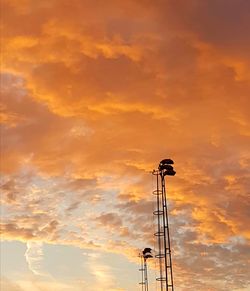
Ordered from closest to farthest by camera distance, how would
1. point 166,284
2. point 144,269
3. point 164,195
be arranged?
point 166,284 → point 164,195 → point 144,269

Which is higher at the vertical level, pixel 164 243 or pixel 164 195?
pixel 164 195

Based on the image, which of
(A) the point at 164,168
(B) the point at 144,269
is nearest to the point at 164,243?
(A) the point at 164,168

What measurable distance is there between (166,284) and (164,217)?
28.6 feet

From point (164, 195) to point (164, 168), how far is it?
452 centimetres

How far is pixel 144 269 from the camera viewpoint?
101562mm

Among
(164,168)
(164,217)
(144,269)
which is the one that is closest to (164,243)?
(164,217)

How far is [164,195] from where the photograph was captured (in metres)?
74.8

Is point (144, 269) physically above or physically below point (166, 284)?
above

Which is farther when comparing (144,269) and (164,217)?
A: (144,269)

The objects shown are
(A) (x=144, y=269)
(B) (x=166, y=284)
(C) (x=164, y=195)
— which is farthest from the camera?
(A) (x=144, y=269)

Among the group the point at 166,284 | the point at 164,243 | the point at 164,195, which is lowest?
the point at 166,284

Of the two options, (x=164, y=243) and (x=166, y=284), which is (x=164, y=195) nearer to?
(x=164, y=243)

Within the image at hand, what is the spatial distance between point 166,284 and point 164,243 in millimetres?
5286

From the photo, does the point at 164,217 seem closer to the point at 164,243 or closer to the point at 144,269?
the point at 164,243
